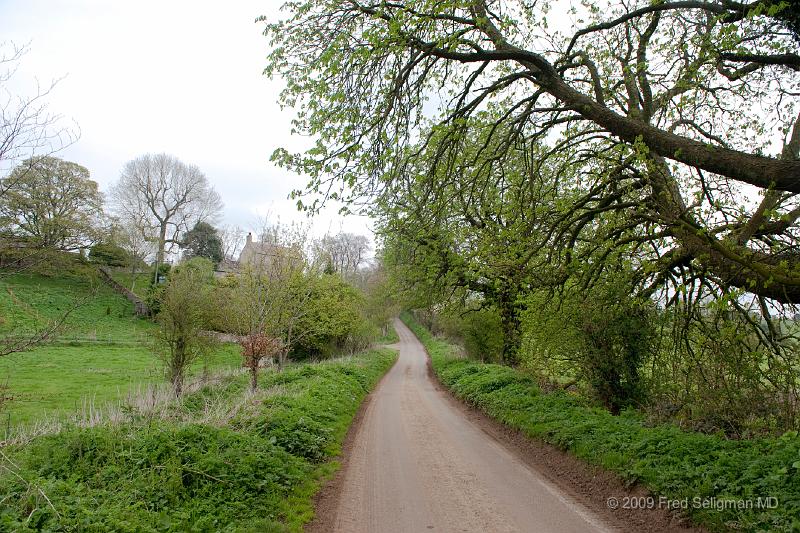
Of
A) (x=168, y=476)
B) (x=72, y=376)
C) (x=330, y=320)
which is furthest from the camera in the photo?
(x=330, y=320)

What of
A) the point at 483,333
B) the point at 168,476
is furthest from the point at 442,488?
A: the point at 483,333

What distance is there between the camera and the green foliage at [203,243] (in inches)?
2195

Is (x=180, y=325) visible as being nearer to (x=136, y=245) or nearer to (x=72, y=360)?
(x=72, y=360)

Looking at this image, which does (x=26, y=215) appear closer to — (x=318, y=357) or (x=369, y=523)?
(x=369, y=523)

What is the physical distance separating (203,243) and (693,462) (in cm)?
5832

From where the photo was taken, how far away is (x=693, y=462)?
20.5ft

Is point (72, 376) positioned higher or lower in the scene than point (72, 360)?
lower

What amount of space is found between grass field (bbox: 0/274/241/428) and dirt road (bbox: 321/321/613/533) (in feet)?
15.5

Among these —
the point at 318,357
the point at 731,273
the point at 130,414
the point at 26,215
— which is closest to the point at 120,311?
the point at 318,357

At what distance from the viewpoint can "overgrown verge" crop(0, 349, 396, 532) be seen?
459 cm

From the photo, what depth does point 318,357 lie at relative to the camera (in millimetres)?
29859

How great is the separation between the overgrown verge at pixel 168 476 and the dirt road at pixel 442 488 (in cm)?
77

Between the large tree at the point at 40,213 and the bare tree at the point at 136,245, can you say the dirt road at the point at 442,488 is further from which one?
the bare tree at the point at 136,245

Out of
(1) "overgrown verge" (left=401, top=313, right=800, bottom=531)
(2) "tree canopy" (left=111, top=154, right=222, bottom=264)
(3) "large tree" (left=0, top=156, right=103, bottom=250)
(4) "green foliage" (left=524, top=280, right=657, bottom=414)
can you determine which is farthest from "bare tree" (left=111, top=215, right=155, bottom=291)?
(1) "overgrown verge" (left=401, top=313, right=800, bottom=531)
